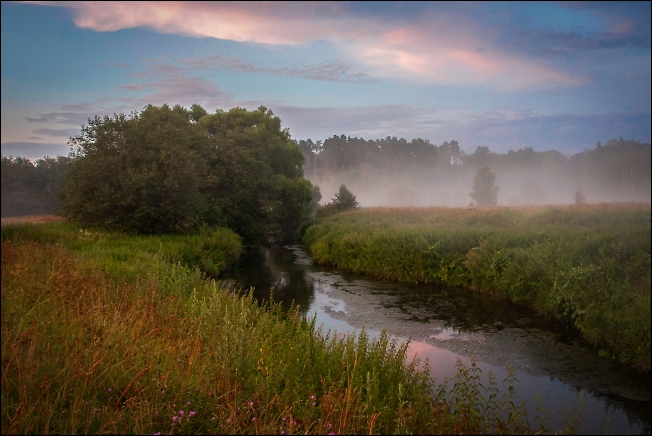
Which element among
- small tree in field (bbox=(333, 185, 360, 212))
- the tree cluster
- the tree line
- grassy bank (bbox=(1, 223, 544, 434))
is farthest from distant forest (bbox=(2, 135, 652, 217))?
grassy bank (bbox=(1, 223, 544, 434))

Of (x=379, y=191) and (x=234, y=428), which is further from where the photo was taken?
(x=379, y=191)

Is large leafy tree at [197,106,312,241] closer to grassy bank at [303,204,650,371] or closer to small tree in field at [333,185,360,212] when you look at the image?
small tree in field at [333,185,360,212]

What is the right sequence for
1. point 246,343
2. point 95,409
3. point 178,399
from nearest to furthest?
point 95,409 → point 178,399 → point 246,343

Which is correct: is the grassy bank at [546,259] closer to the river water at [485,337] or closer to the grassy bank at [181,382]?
the river water at [485,337]

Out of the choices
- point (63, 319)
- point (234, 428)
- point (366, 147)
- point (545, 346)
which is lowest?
point (545, 346)

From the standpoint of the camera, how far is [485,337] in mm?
10219

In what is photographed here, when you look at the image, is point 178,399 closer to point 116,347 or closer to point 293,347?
point 116,347

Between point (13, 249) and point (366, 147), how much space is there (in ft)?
209

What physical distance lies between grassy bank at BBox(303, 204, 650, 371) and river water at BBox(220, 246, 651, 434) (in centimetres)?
55

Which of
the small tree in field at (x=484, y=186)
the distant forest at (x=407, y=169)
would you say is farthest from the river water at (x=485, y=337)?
the small tree in field at (x=484, y=186)

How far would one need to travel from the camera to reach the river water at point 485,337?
21.5ft

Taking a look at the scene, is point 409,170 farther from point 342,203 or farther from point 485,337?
point 485,337

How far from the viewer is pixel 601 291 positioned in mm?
9250

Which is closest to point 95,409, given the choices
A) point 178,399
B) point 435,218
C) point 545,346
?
point 178,399
